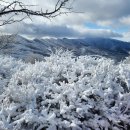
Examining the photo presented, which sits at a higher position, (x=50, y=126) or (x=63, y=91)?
(x=63, y=91)

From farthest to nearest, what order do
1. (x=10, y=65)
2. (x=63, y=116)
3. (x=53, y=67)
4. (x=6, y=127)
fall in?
(x=10, y=65) → (x=53, y=67) → (x=63, y=116) → (x=6, y=127)

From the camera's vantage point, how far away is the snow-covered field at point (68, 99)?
557 cm

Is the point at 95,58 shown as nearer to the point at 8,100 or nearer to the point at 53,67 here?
the point at 53,67

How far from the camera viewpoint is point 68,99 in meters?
5.98

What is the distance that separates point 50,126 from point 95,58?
3.03 metres

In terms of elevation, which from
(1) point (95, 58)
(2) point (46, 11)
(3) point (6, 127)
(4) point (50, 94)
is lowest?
(3) point (6, 127)

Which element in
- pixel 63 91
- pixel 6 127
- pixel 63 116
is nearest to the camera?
pixel 6 127

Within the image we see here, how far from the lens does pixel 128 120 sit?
20.0 feet

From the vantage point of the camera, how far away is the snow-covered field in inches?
219

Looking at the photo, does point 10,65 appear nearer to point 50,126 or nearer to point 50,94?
point 50,94

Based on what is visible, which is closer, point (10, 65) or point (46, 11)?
point (46, 11)

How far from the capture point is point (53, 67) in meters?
6.99

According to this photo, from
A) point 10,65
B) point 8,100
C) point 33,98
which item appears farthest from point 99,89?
point 10,65

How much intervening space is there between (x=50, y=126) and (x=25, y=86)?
1224 millimetres
